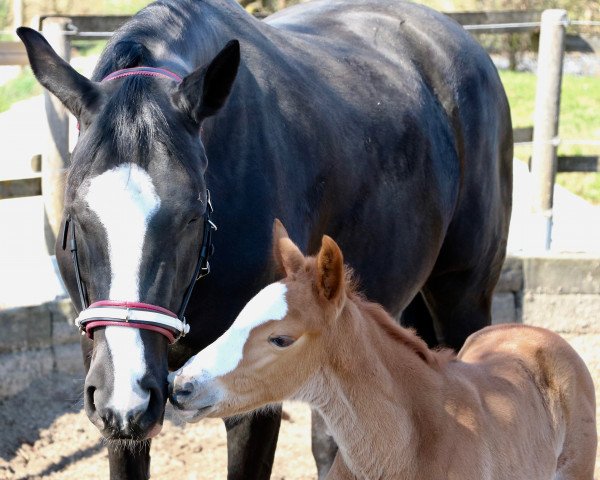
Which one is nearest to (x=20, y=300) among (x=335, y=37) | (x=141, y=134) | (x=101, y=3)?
(x=335, y=37)

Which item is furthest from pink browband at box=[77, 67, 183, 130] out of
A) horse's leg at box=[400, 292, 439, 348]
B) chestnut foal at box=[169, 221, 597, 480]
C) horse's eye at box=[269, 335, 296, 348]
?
horse's leg at box=[400, 292, 439, 348]

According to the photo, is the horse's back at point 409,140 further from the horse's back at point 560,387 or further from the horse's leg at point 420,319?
the horse's back at point 560,387

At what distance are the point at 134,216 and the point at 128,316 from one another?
0.24m

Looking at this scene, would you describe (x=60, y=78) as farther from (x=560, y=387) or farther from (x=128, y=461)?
(x=560, y=387)

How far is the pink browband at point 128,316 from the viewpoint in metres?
2.24

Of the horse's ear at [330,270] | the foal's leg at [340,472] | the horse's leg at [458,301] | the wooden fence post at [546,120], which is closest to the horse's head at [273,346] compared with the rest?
the horse's ear at [330,270]

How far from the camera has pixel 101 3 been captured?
20.2m

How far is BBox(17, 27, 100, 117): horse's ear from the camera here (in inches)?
98.0

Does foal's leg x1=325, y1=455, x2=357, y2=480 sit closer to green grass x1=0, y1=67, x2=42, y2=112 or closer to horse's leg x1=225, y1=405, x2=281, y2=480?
horse's leg x1=225, y1=405, x2=281, y2=480

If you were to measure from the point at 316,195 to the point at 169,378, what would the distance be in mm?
1056

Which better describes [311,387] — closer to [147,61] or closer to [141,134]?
[141,134]

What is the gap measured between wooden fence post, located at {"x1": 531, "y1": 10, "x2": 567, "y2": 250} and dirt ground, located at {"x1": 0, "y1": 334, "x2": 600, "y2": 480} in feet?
6.63

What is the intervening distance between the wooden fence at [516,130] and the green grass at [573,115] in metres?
2.45

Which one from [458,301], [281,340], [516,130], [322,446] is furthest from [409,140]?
[516,130]
